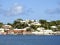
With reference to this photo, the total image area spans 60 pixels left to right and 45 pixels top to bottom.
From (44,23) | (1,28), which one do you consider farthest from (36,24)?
(1,28)

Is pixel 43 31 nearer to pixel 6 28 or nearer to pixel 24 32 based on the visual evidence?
pixel 24 32

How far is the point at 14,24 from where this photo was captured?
14500 centimetres

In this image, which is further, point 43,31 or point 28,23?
point 28,23

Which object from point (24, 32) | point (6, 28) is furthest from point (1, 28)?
point (24, 32)

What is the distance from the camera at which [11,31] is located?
13638 centimetres

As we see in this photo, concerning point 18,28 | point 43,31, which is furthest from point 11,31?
point 43,31

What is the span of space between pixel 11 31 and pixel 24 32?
541 centimetres

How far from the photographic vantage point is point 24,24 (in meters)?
141

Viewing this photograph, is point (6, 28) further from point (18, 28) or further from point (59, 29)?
point (59, 29)

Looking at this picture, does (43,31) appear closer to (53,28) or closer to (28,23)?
(53,28)

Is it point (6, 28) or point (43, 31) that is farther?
point (6, 28)

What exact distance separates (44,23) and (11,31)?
48.2ft

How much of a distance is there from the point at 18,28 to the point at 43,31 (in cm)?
1266

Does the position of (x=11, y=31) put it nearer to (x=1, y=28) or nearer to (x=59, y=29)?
(x=1, y=28)
